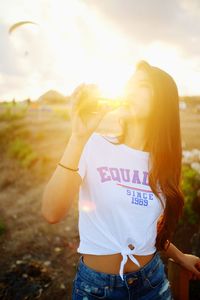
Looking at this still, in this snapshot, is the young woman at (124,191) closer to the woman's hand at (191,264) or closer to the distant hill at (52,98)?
the woman's hand at (191,264)

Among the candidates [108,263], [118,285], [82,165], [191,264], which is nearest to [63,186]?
[82,165]

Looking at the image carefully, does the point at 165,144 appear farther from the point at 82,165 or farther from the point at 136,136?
the point at 82,165

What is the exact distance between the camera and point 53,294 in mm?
4328

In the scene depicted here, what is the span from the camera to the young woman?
1.74 m

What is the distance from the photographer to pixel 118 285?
70.5 inches

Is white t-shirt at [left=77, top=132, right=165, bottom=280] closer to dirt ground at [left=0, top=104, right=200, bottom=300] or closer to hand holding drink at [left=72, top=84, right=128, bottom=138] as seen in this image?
hand holding drink at [left=72, top=84, right=128, bottom=138]

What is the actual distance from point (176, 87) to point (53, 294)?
11.8 ft

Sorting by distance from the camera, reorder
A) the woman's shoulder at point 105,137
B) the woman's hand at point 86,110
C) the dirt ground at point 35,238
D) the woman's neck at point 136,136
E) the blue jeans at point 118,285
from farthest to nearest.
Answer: the dirt ground at point 35,238, the woman's neck at point 136,136, the woman's shoulder at point 105,137, the blue jeans at point 118,285, the woman's hand at point 86,110

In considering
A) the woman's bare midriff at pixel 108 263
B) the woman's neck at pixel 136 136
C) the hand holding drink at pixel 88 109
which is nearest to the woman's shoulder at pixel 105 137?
the woman's neck at pixel 136 136

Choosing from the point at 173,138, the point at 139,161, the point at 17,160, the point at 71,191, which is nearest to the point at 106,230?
the point at 71,191

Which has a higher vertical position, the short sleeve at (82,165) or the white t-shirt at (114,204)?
the short sleeve at (82,165)

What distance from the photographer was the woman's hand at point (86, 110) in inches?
66.3

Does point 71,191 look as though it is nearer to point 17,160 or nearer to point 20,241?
point 20,241

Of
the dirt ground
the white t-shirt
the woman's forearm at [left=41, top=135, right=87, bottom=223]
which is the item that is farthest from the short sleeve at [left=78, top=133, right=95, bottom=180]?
the dirt ground
